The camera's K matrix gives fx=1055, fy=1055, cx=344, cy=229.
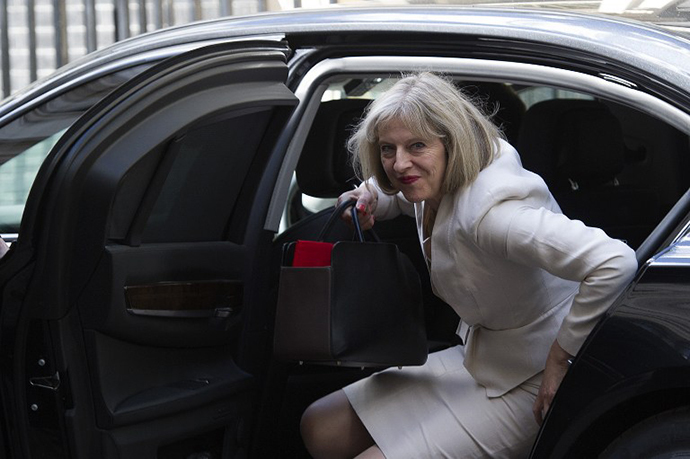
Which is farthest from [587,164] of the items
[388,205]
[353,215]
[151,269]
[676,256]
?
[151,269]

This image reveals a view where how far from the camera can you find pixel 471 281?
2.24 metres

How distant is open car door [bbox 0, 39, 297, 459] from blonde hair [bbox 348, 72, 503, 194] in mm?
294

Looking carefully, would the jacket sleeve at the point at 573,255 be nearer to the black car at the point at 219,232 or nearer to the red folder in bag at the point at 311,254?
the black car at the point at 219,232

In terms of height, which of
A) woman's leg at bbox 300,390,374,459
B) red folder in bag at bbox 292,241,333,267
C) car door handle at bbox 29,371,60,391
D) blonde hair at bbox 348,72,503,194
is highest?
blonde hair at bbox 348,72,503,194

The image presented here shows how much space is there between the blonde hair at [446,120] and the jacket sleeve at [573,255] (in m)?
0.18

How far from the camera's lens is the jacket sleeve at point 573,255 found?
6.44 ft

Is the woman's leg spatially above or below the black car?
below

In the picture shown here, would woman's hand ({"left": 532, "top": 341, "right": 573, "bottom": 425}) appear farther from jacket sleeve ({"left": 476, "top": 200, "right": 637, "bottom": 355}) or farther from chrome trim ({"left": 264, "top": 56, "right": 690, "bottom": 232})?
chrome trim ({"left": 264, "top": 56, "right": 690, "bottom": 232})

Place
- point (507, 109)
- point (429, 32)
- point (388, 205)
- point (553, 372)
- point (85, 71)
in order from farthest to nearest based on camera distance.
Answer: point (507, 109), point (85, 71), point (388, 205), point (429, 32), point (553, 372)

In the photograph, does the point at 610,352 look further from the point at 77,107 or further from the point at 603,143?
the point at 77,107

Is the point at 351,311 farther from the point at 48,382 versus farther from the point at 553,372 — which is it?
the point at 48,382

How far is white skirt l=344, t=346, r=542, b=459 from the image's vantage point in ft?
7.52

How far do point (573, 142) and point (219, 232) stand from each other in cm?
114

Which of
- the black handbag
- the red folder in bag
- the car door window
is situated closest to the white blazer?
the black handbag
